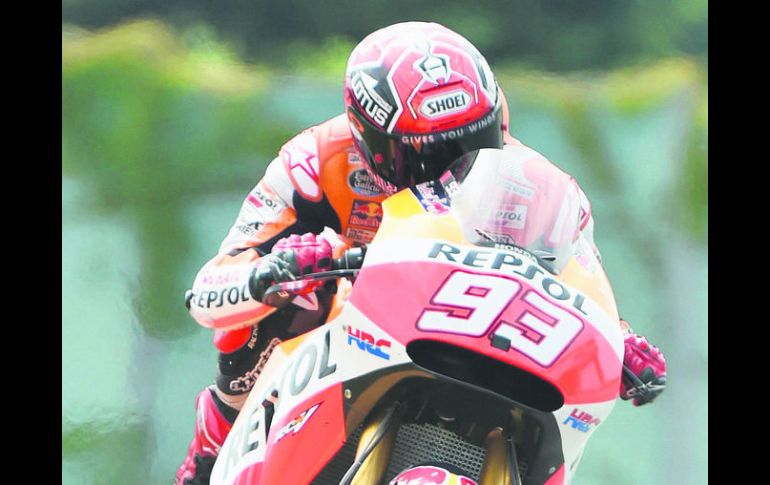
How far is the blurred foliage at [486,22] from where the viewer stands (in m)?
Answer: 5.92

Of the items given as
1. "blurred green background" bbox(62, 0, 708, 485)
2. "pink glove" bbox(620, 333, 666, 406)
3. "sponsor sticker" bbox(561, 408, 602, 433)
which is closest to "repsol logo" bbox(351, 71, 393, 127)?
"pink glove" bbox(620, 333, 666, 406)

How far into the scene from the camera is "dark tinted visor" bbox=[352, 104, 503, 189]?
3.04m

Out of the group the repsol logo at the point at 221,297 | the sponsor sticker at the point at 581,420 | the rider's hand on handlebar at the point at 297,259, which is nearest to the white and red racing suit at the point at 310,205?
the repsol logo at the point at 221,297

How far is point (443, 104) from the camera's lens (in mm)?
3027

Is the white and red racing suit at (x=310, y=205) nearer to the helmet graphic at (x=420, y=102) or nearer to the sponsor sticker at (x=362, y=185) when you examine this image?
the sponsor sticker at (x=362, y=185)

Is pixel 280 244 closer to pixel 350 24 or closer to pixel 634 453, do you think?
pixel 634 453

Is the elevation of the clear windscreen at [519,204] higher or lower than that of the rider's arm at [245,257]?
higher

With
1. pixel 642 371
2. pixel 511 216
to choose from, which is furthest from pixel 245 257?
pixel 642 371

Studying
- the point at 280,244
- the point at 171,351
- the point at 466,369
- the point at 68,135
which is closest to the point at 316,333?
the point at 280,244

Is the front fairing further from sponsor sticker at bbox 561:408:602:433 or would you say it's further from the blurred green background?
the blurred green background

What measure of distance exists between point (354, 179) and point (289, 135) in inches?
100

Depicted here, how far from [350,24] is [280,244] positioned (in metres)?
3.42

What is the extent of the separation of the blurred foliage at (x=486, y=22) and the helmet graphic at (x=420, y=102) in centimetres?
278

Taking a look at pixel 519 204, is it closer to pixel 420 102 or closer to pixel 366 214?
pixel 420 102
